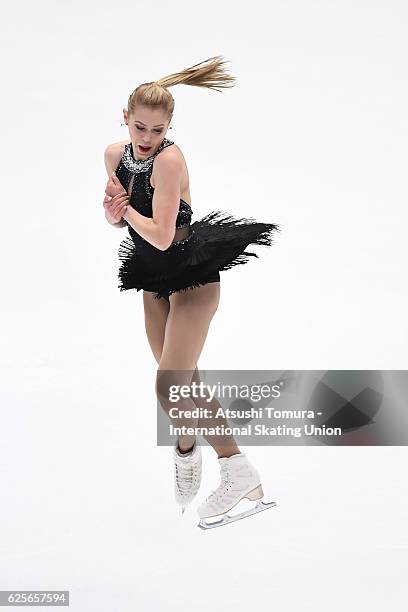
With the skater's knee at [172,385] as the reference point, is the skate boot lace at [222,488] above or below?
below

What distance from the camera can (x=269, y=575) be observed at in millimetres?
4254


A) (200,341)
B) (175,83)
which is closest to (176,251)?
(200,341)

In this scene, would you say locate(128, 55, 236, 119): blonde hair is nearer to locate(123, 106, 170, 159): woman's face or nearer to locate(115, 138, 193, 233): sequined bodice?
locate(123, 106, 170, 159): woman's face

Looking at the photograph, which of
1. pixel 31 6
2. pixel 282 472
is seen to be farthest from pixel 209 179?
pixel 282 472

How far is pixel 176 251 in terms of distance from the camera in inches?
157

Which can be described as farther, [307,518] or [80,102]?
[80,102]

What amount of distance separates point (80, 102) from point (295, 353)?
2237mm

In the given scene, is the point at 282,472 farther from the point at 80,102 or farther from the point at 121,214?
the point at 80,102

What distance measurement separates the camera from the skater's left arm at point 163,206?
3.79 metres

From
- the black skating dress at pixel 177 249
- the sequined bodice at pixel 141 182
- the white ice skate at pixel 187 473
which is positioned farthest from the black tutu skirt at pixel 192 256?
the white ice skate at pixel 187 473

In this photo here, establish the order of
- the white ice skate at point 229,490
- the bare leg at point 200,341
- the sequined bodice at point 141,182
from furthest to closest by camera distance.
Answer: the white ice skate at point 229,490, the bare leg at point 200,341, the sequined bodice at point 141,182

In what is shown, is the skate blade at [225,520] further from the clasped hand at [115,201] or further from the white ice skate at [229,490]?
the clasped hand at [115,201]

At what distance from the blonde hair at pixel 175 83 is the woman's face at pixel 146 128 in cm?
2

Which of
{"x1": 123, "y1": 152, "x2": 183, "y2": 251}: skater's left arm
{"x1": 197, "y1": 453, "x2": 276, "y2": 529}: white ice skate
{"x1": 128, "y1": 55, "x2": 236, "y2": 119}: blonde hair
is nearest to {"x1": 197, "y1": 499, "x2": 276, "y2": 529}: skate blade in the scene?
{"x1": 197, "y1": 453, "x2": 276, "y2": 529}: white ice skate
